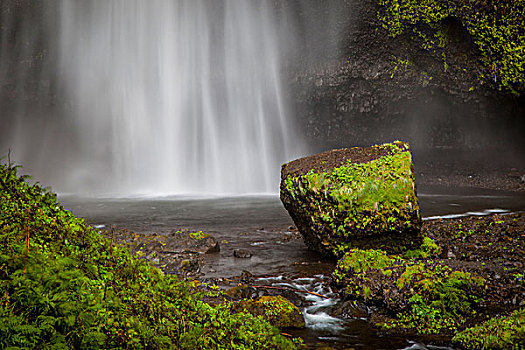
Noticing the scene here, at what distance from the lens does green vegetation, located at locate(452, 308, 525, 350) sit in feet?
10.8

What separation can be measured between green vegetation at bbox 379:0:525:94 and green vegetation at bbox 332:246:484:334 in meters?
20.4

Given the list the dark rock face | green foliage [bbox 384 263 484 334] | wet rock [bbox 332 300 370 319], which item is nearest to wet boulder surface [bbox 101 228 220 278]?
wet rock [bbox 332 300 370 319]

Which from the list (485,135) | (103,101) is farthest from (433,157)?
(103,101)

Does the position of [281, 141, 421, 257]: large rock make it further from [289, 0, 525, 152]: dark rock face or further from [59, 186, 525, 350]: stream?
[289, 0, 525, 152]: dark rock face

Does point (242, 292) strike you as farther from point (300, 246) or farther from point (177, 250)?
point (300, 246)

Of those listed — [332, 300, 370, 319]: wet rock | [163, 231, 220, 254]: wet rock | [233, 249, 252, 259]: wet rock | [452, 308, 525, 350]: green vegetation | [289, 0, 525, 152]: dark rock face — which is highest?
[289, 0, 525, 152]: dark rock face

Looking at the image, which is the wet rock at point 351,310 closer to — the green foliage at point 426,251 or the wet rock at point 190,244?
the green foliage at point 426,251

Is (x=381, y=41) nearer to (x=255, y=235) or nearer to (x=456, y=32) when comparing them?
(x=456, y=32)

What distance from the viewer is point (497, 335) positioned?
341 centimetres

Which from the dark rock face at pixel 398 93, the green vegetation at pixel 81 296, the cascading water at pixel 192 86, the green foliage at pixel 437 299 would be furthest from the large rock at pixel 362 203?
the dark rock face at pixel 398 93

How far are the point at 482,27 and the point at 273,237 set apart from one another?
62.0 ft

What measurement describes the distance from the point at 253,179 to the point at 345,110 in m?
8.21

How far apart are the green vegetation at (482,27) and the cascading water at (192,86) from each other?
849 centimetres

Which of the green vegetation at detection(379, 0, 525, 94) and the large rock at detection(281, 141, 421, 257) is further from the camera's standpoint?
the green vegetation at detection(379, 0, 525, 94)
